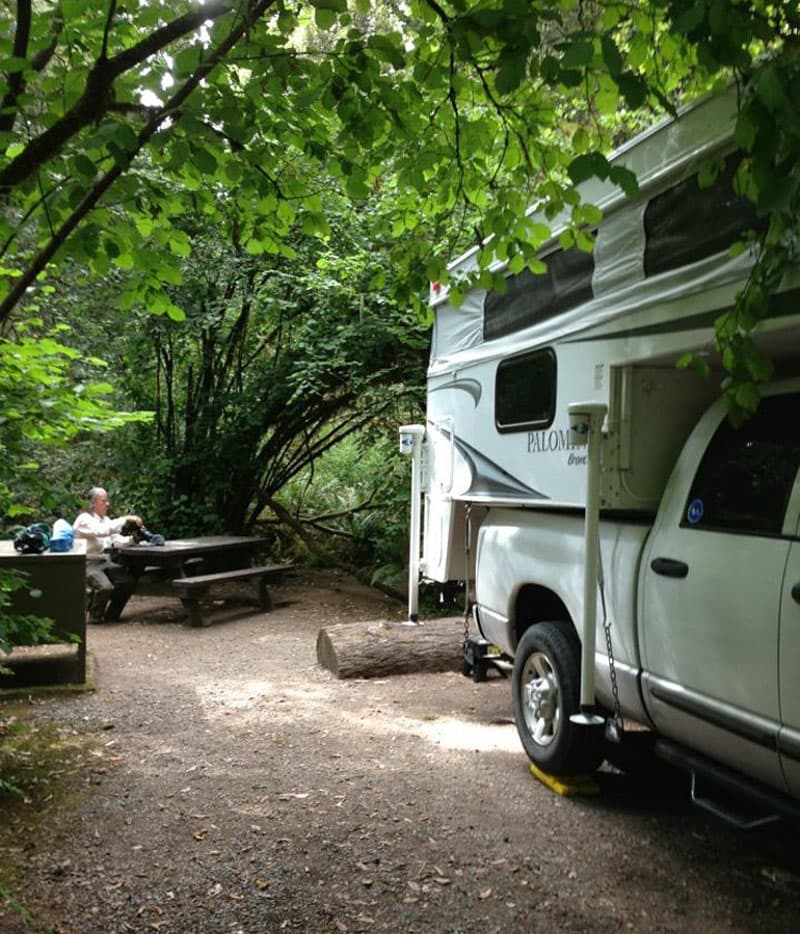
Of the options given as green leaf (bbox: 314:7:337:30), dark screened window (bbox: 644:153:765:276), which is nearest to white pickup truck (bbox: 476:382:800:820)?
dark screened window (bbox: 644:153:765:276)

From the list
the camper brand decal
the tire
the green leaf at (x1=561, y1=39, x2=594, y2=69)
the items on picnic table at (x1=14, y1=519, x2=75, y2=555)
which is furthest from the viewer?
the items on picnic table at (x1=14, y1=519, x2=75, y2=555)

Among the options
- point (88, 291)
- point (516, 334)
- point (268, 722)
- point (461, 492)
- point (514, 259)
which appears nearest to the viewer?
point (514, 259)

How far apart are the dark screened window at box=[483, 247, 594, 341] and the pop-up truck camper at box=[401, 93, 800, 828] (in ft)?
0.05

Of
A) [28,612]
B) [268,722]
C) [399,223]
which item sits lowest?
[268,722]

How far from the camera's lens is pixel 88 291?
418 inches

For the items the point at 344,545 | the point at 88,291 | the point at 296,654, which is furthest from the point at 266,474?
the point at 296,654

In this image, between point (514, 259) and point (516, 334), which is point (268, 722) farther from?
point (514, 259)

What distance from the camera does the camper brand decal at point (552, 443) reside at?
14.2 feet

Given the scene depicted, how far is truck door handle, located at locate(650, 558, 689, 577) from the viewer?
3342mm

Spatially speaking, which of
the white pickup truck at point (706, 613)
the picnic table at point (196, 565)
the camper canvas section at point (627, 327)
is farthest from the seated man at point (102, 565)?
the white pickup truck at point (706, 613)

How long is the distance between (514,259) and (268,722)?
139 inches

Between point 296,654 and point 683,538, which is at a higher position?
point 683,538

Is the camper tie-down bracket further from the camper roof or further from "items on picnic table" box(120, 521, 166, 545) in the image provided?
"items on picnic table" box(120, 521, 166, 545)

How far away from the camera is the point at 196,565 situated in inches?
378
